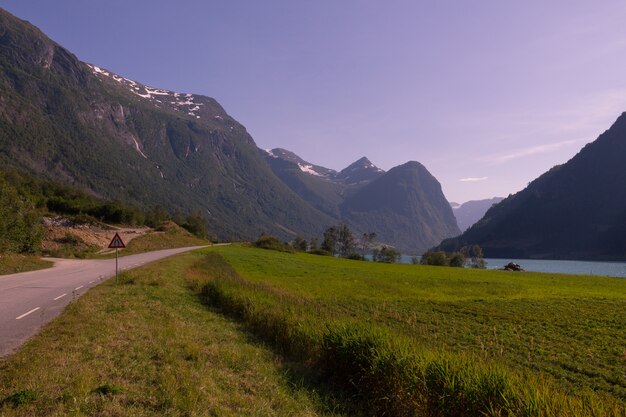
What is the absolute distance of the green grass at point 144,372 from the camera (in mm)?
7578

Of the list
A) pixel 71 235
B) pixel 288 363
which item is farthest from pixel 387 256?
pixel 288 363

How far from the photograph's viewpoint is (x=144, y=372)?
9.55 metres

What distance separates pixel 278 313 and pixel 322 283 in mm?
23272

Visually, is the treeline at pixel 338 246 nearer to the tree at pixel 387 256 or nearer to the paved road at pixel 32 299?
the tree at pixel 387 256

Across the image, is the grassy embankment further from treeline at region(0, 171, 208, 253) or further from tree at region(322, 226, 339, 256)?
tree at region(322, 226, 339, 256)

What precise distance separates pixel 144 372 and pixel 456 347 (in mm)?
10634

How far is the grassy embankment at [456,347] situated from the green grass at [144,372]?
127cm

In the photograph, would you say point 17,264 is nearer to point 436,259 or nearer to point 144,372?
point 144,372

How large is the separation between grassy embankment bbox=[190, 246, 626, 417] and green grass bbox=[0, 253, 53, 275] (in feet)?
54.2

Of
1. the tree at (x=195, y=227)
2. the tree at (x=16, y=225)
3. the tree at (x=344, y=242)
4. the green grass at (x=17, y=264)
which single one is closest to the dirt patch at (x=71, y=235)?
the tree at (x=16, y=225)

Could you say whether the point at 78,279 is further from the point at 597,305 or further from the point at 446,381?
the point at 597,305

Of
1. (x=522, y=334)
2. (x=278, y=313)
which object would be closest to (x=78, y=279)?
(x=278, y=313)

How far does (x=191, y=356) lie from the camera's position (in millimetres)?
11172

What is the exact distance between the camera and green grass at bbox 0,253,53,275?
107ft
